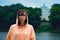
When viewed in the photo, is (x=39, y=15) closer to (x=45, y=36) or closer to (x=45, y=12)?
(x=45, y=12)

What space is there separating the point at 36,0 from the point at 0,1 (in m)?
0.75

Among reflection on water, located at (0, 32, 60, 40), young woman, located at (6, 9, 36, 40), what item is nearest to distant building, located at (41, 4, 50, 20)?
reflection on water, located at (0, 32, 60, 40)

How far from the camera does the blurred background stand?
14.8 feet

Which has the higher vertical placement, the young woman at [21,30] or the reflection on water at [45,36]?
the young woman at [21,30]

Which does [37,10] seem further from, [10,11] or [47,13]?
[10,11]

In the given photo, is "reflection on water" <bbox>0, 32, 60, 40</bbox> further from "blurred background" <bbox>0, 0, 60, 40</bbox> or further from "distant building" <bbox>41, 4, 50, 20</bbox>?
"distant building" <bbox>41, 4, 50, 20</bbox>

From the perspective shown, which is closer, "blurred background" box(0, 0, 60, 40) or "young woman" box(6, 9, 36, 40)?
"young woman" box(6, 9, 36, 40)

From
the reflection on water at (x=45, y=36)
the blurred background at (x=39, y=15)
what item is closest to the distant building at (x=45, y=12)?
the blurred background at (x=39, y=15)

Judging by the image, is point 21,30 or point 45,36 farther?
point 45,36

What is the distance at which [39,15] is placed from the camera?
180 inches

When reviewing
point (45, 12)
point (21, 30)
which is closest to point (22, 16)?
point (21, 30)

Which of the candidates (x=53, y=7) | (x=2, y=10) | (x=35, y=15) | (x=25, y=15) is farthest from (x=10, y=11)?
(x=25, y=15)

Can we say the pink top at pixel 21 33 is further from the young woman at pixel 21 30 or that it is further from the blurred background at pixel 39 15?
the blurred background at pixel 39 15

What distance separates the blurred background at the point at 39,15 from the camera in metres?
4.51
